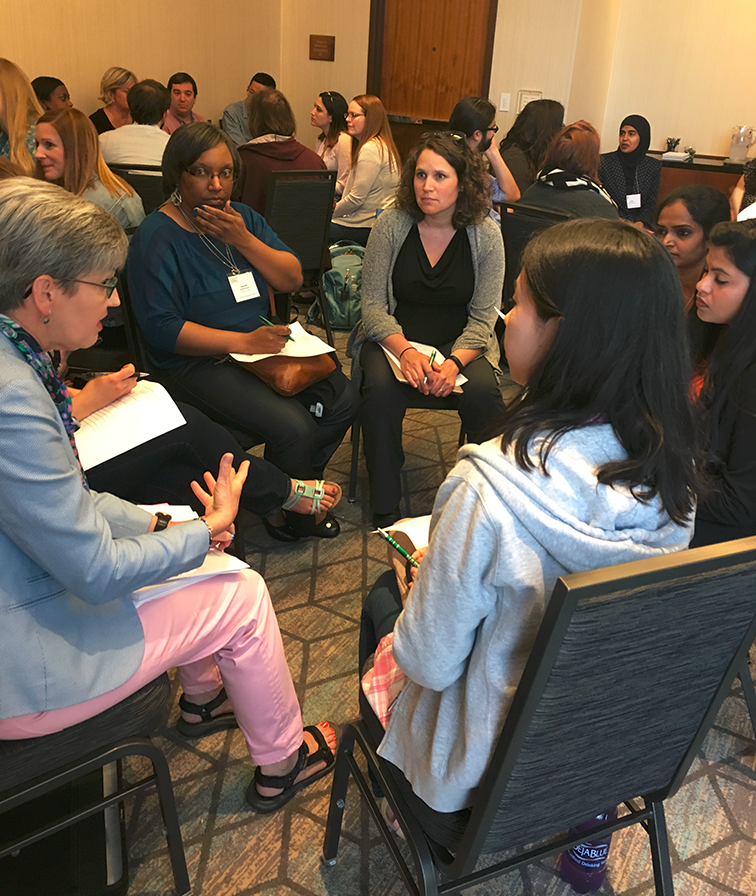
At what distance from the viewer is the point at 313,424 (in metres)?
2.48

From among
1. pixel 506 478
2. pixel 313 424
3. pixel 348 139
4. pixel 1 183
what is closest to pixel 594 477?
pixel 506 478

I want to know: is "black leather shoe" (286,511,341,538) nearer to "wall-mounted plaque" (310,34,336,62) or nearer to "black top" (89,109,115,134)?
"black top" (89,109,115,134)

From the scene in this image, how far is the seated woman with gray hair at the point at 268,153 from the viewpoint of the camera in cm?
451

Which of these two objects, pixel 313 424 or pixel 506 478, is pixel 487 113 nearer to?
pixel 313 424

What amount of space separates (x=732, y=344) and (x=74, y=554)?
5.09ft

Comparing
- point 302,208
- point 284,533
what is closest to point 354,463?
point 284,533

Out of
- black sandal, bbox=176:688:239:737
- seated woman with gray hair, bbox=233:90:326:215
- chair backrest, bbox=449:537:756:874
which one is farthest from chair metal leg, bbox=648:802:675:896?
seated woman with gray hair, bbox=233:90:326:215

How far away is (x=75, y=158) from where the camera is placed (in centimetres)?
295

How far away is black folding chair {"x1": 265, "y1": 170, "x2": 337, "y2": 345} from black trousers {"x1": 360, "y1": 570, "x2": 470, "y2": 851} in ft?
7.35

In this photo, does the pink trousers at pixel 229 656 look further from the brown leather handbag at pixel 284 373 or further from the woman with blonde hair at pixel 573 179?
the woman with blonde hair at pixel 573 179

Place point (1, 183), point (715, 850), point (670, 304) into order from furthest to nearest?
point (715, 850)
point (1, 183)
point (670, 304)

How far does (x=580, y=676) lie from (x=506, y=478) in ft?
0.82

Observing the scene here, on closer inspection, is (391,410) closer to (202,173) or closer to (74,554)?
(202,173)

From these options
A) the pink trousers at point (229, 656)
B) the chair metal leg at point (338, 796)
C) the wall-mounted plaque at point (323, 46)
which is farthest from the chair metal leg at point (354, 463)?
the wall-mounted plaque at point (323, 46)
